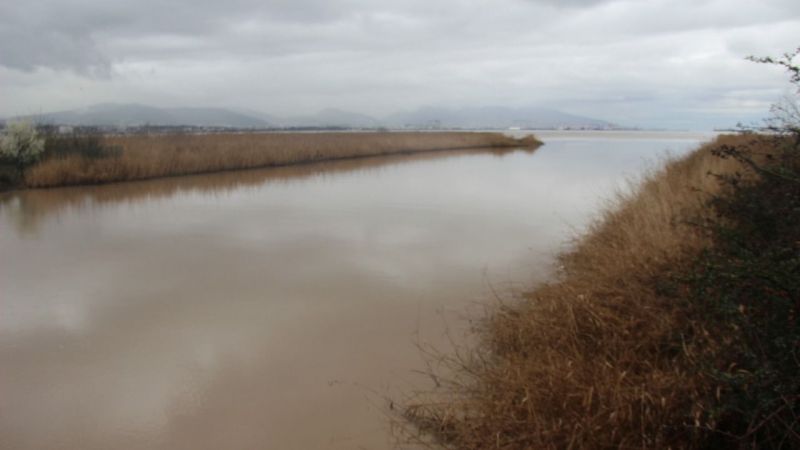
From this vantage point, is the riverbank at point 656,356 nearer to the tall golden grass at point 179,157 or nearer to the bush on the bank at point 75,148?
the tall golden grass at point 179,157

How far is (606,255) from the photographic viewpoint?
13.7ft

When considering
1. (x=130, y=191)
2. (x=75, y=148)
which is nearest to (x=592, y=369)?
(x=130, y=191)

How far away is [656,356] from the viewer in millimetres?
2539

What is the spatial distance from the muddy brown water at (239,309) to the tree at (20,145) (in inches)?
105

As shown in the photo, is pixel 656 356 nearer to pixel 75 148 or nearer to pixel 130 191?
pixel 130 191

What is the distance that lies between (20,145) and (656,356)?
46.9 feet

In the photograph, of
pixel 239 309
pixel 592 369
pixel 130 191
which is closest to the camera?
pixel 592 369

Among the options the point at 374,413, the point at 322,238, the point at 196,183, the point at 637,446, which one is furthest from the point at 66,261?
the point at 196,183

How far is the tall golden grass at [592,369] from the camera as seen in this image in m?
2.08

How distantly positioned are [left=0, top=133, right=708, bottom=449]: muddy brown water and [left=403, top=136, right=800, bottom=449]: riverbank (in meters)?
0.59

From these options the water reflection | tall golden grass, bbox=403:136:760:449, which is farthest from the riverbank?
the water reflection

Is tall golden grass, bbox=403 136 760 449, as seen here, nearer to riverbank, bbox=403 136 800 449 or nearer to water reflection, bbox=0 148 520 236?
riverbank, bbox=403 136 800 449

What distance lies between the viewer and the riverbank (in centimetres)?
197

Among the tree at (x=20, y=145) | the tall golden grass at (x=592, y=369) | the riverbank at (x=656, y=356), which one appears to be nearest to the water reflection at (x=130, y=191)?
the tree at (x=20, y=145)
